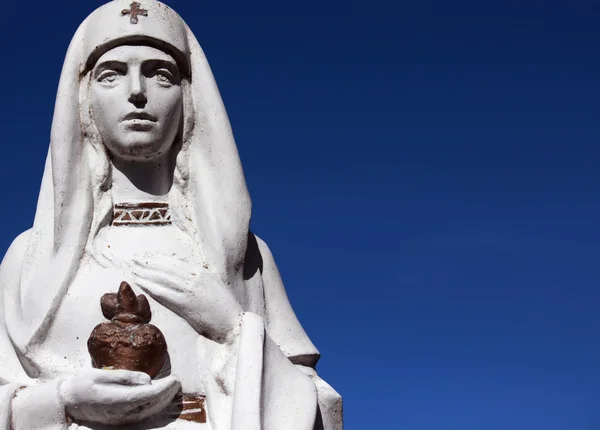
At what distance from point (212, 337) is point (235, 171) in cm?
109

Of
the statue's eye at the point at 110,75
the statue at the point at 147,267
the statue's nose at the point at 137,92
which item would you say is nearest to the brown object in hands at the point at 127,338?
the statue at the point at 147,267

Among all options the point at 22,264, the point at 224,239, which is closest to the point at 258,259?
the point at 224,239

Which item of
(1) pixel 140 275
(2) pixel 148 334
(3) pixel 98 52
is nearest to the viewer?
(2) pixel 148 334

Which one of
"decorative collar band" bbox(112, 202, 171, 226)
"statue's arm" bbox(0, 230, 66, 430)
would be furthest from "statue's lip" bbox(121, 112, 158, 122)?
"statue's arm" bbox(0, 230, 66, 430)

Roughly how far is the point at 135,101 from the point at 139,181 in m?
0.53

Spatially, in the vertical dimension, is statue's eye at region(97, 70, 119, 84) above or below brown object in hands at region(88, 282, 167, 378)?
above

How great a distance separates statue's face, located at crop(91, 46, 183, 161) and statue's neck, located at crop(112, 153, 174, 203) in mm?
67

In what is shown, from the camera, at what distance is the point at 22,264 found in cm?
627

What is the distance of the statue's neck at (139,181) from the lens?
6355 millimetres

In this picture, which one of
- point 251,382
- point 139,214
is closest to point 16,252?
point 139,214

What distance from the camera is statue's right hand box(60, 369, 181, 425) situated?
17.6 feet

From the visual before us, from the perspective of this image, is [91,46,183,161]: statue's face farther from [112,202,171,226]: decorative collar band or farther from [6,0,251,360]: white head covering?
[112,202,171,226]: decorative collar band

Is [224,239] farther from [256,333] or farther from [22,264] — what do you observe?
[22,264]

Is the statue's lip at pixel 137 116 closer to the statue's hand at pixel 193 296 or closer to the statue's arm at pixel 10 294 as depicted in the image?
the statue's hand at pixel 193 296
